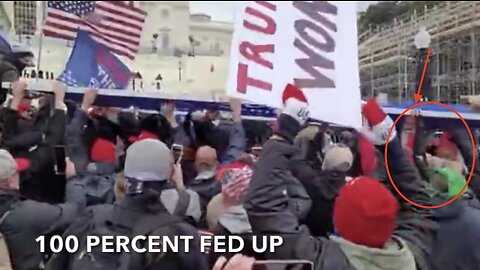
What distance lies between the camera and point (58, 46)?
8.09m

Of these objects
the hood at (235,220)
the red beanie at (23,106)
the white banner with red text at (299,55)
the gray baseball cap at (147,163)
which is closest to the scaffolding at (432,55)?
the white banner with red text at (299,55)

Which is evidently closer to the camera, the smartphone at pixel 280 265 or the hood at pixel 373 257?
the smartphone at pixel 280 265

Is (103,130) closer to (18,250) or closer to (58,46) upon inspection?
(18,250)

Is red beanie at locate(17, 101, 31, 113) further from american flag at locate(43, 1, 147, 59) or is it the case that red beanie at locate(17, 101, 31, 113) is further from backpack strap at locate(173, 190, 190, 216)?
american flag at locate(43, 1, 147, 59)

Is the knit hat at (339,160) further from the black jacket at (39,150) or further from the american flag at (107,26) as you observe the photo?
the american flag at (107,26)

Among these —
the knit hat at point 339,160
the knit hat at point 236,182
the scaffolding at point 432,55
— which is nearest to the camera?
the knit hat at point 236,182

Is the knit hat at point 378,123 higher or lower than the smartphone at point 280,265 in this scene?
higher

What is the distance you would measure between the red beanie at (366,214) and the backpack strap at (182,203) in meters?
1.14

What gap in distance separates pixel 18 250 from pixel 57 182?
3.92 ft

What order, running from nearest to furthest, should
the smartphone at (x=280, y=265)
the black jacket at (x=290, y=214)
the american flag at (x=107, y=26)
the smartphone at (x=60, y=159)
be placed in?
1. the smartphone at (x=280, y=265)
2. the black jacket at (x=290, y=214)
3. the smartphone at (x=60, y=159)
4. the american flag at (x=107, y=26)

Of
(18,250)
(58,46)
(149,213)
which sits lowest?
(18,250)

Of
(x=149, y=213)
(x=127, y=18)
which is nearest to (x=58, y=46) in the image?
(x=127, y=18)

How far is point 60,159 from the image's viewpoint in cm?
461

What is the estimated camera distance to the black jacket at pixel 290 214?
106 inches
